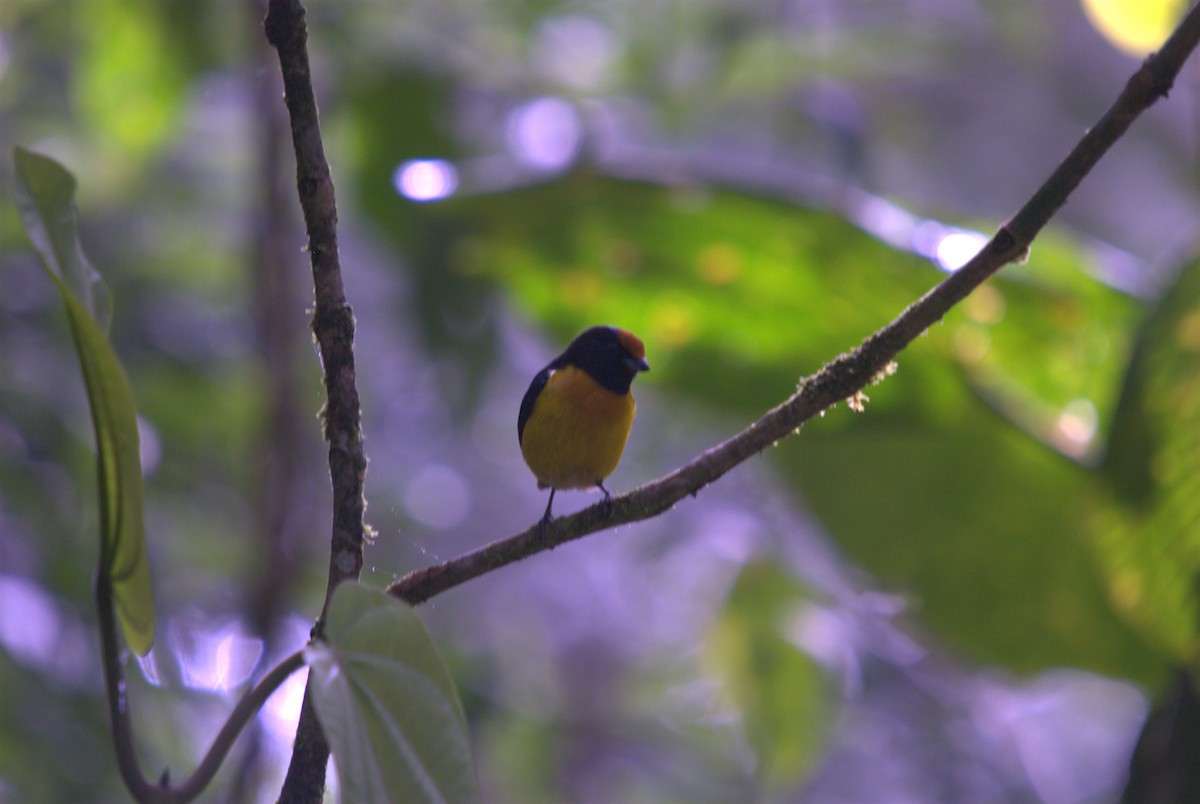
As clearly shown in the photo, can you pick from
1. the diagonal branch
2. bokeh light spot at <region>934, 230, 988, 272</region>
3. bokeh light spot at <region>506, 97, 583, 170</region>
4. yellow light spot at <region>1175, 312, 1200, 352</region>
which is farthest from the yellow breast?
bokeh light spot at <region>506, 97, 583, 170</region>

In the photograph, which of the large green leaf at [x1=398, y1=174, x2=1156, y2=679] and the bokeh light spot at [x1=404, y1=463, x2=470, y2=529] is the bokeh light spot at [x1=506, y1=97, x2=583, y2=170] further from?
the bokeh light spot at [x1=404, y1=463, x2=470, y2=529]

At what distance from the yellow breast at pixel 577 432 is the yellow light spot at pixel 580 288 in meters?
0.69

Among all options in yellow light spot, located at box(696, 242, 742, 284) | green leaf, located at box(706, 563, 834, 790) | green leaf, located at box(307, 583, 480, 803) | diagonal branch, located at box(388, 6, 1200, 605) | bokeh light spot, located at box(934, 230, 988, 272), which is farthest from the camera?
green leaf, located at box(706, 563, 834, 790)

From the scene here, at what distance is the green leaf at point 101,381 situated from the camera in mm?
1346

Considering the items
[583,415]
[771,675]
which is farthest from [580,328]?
[771,675]

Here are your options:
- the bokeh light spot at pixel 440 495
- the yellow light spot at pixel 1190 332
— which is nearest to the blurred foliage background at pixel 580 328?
the yellow light spot at pixel 1190 332

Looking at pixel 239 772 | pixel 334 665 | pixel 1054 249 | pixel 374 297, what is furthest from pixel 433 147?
pixel 374 297

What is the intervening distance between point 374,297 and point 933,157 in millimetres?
5961

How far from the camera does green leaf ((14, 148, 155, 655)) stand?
53.0 inches

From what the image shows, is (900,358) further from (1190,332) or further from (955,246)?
(1190,332)

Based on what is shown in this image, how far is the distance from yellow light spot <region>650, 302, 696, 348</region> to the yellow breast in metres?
0.77

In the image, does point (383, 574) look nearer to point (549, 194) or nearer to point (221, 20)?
point (549, 194)

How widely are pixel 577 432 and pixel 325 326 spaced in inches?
54.4

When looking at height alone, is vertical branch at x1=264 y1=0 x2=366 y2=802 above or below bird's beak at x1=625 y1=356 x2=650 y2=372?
above
